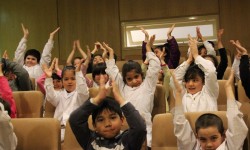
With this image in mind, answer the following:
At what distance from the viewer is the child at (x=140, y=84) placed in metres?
3.50

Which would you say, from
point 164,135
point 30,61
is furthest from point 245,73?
point 30,61

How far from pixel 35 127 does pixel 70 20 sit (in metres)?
5.80

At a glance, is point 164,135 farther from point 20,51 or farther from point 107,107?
point 20,51

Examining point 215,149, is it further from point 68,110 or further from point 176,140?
point 68,110

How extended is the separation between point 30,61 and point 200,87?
294 centimetres

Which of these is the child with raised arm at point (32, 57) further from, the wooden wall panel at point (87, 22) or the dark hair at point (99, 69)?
the wooden wall panel at point (87, 22)

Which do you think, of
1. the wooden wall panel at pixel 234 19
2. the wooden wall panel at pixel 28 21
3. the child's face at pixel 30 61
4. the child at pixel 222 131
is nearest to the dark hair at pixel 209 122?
the child at pixel 222 131

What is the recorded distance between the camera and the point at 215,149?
7.58ft

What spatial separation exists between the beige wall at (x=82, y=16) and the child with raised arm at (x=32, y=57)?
2.63 meters

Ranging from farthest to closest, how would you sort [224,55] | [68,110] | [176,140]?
[224,55], [68,110], [176,140]

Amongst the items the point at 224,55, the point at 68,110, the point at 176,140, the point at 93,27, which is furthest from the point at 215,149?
the point at 93,27

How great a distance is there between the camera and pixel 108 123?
2.37 m

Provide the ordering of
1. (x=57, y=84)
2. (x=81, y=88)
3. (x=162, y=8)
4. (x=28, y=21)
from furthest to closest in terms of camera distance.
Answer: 1. (x=28, y=21)
2. (x=162, y=8)
3. (x=57, y=84)
4. (x=81, y=88)

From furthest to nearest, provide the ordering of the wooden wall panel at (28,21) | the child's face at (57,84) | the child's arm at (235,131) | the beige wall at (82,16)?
1. the wooden wall panel at (28,21)
2. the beige wall at (82,16)
3. the child's face at (57,84)
4. the child's arm at (235,131)
